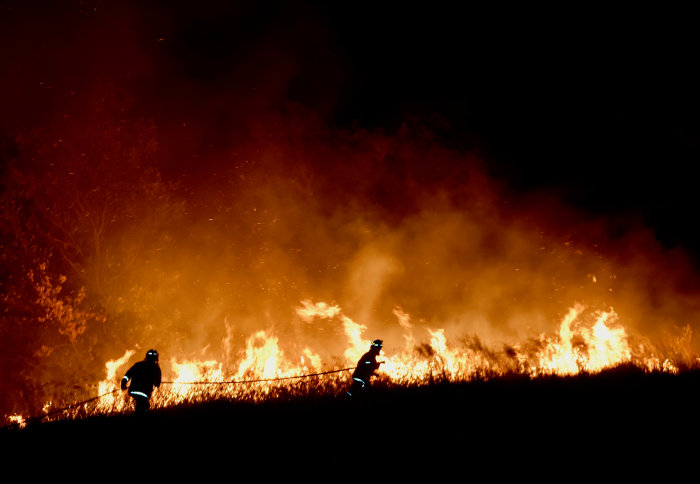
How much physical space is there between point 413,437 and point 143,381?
584 centimetres

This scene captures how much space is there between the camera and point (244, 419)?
8.09 m

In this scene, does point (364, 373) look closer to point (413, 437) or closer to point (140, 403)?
point (413, 437)

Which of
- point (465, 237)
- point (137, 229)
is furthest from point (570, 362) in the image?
point (137, 229)

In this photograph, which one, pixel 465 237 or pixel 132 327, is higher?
pixel 465 237

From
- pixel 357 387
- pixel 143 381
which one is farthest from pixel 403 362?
pixel 143 381

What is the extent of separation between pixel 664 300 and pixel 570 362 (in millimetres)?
6909

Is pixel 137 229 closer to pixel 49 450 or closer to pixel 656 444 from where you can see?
pixel 49 450

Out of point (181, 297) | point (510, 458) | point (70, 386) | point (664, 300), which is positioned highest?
point (181, 297)

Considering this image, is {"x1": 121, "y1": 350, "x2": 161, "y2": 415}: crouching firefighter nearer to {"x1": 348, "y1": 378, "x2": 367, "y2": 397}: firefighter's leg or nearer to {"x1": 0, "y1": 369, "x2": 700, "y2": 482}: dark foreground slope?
{"x1": 0, "y1": 369, "x2": 700, "y2": 482}: dark foreground slope

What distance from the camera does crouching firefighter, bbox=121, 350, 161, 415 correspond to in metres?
9.32

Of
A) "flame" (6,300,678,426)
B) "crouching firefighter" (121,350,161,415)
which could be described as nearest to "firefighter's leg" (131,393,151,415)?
"crouching firefighter" (121,350,161,415)

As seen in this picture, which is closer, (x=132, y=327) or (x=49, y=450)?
(x=49, y=450)

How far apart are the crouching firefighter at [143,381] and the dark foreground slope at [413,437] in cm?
38

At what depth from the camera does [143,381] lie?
31.1ft
